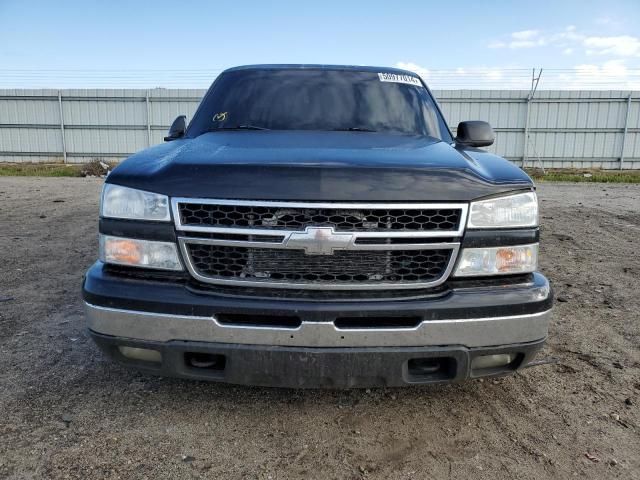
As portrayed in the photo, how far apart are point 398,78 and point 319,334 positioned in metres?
2.53

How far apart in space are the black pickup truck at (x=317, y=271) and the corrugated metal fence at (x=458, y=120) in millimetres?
19242

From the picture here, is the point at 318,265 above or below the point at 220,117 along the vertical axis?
below

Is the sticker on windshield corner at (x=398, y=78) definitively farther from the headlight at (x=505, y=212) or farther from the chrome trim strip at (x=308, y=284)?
the chrome trim strip at (x=308, y=284)

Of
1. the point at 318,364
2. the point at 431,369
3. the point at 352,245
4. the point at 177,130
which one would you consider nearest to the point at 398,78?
the point at 177,130

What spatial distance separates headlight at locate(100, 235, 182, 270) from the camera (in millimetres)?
2211

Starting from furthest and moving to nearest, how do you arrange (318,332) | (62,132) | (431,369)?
(62,132) < (431,369) < (318,332)

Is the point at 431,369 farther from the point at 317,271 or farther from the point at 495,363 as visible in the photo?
the point at 317,271

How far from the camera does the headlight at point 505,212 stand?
2.21 metres

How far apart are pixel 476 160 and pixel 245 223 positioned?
1.30m

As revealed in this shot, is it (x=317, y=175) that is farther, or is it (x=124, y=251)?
(x=124, y=251)

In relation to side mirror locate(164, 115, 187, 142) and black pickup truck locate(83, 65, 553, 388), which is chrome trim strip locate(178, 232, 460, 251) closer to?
black pickup truck locate(83, 65, 553, 388)

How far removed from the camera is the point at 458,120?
20594mm

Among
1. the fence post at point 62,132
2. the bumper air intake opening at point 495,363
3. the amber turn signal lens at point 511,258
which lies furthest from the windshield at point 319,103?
the fence post at point 62,132

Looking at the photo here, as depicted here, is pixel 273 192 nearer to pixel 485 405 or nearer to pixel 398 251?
pixel 398 251
